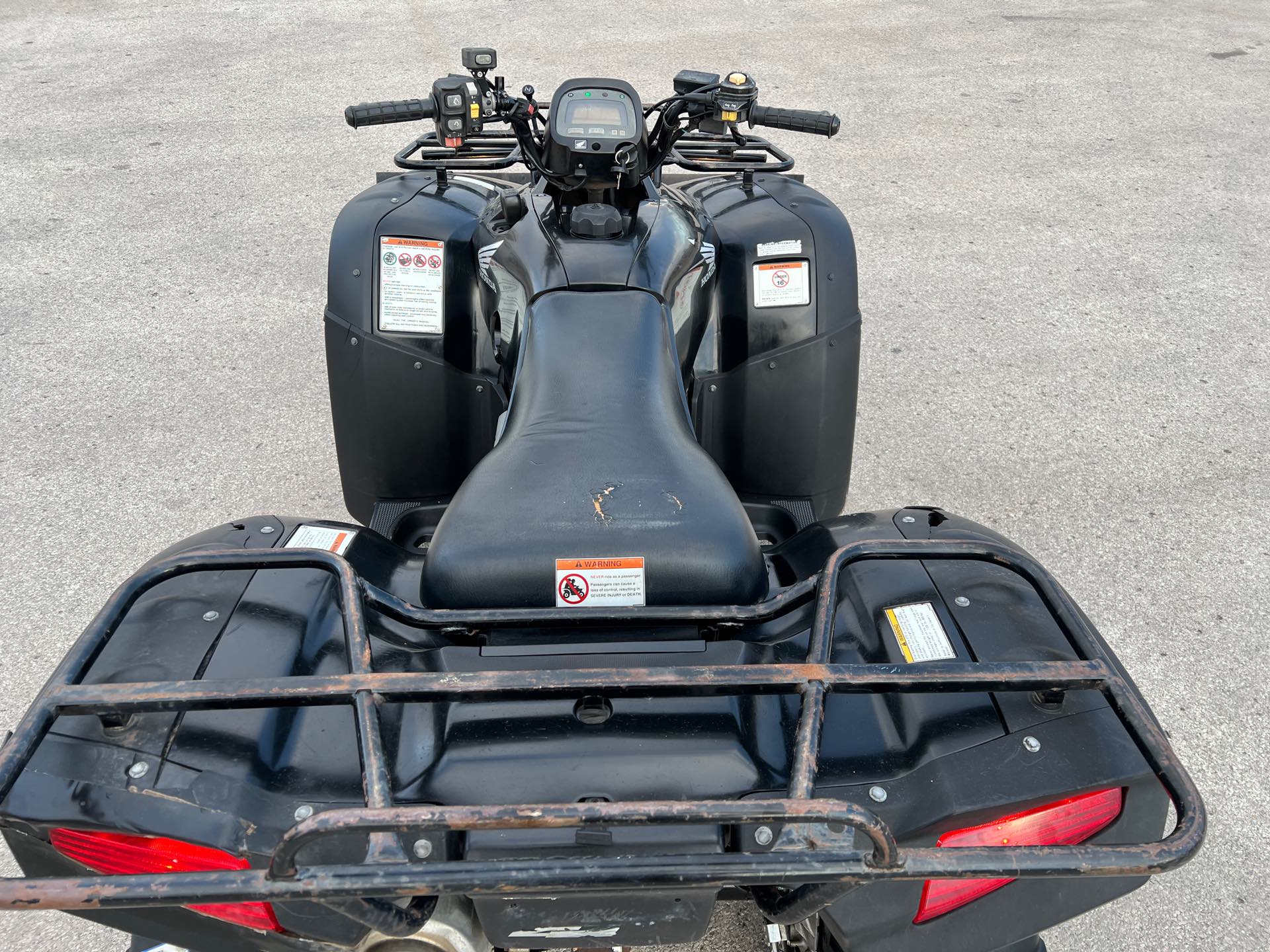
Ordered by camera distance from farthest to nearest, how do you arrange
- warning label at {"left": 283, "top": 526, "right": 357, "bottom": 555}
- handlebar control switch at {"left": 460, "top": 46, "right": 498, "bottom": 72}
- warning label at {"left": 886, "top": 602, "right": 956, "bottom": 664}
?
handlebar control switch at {"left": 460, "top": 46, "right": 498, "bottom": 72}, warning label at {"left": 283, "top": 526, "right": 357, "bottom": 555}, warning label at {"left": 886, "top": 602, "right": 956, "bottom": 664}

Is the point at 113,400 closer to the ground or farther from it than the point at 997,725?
closer to the ground

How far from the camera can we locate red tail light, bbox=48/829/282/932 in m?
1.33

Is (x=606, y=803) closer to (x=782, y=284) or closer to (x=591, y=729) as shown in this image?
(x=591, y=729)

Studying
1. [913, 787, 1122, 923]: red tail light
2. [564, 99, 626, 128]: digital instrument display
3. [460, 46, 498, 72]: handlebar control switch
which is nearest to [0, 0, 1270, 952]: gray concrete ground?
[913, 787, 1122, 923]: red tail light

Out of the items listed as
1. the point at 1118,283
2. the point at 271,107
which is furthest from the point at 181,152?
the point at 1118,283

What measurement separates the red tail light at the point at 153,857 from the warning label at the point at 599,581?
56 cm

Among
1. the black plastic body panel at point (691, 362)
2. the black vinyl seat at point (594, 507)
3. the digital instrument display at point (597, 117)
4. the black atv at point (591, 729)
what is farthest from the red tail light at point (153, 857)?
the digital instrument display at point (597, 117)

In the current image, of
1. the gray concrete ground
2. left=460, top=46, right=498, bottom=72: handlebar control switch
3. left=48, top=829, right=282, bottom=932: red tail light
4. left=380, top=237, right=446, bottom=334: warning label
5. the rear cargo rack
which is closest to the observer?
the rear cargo rack

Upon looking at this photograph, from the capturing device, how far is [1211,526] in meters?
3.49

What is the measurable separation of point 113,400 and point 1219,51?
25.9 ft

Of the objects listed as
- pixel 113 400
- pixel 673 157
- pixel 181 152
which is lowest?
pixel 113 400

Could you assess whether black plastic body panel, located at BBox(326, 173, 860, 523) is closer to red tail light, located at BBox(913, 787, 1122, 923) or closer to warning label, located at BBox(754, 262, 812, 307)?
warning label, located at BBox(754, 262, 812, 307)

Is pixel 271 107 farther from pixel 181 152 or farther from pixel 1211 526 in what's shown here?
pixel 1211 526

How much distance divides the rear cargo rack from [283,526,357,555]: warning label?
239 millimetres
